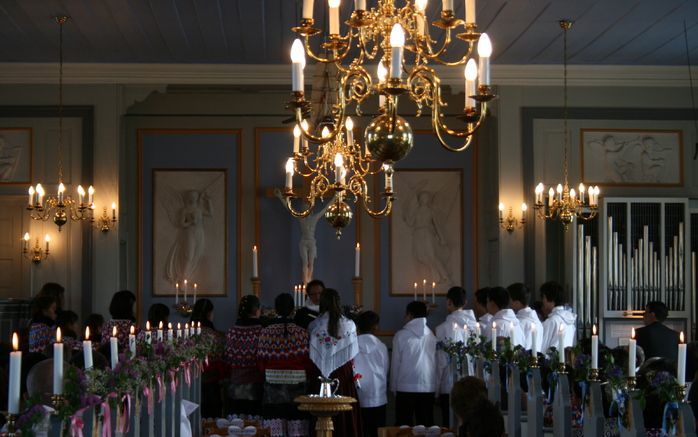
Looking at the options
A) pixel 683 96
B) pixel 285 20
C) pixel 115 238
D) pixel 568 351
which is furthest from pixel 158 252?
pixel 568 351

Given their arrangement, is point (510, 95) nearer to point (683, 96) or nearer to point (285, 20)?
point (683, 96)

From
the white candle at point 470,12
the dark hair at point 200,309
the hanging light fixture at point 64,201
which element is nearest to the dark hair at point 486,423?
the white candle at point 470,12

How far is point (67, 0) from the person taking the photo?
10656mm

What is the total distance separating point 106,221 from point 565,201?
5.56 meters

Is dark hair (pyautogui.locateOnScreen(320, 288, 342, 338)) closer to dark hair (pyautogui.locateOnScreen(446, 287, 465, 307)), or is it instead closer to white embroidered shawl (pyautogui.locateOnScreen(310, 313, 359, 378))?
white embroidered shawl (pyautogui.locateOnScreen(310, 313, 359, 378))

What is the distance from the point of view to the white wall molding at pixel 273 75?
533 inches

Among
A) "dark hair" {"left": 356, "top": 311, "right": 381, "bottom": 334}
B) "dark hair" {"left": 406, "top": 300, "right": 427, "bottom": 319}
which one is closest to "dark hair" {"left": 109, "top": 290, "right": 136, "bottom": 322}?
"dark hair" {"left": 356, "top": 311, "right": 381, "bottom": 334}

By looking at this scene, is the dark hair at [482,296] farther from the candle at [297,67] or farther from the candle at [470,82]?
the candle at [297,67]

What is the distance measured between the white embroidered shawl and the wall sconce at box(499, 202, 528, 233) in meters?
4.57

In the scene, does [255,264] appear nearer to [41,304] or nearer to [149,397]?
[41,304]

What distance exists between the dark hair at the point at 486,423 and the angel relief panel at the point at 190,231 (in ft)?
30.2

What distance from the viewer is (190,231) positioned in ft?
46.2

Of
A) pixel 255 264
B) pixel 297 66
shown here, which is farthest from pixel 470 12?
pixel 255 264

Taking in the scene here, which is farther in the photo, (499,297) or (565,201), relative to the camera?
(565,201)
